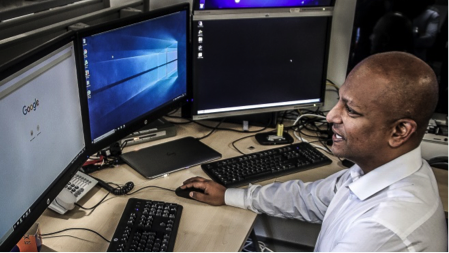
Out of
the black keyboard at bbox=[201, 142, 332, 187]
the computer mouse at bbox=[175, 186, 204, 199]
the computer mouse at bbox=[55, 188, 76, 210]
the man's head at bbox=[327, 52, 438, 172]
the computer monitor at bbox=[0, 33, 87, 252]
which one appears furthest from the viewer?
the black keyboard at bbox=[201, 142, 332, 187]

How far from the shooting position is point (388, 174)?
3.87 feet

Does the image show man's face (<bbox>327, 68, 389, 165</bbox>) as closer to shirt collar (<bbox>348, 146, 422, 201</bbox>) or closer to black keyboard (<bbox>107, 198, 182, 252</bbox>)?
shirt collar (<bbox>348, 146, 422, 201</bbox>)

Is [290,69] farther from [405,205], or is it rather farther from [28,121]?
[28,121]

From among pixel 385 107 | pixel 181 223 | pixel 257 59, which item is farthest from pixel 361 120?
pixel 257 59

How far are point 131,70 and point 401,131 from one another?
2.84 feet

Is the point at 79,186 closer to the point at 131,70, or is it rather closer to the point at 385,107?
the point at 131,70

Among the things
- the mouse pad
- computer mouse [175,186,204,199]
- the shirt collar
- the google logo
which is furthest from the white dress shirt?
the google logo

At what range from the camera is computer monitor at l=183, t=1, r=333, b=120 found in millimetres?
1727

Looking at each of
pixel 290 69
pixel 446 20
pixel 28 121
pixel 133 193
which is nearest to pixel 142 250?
pixel 133 193

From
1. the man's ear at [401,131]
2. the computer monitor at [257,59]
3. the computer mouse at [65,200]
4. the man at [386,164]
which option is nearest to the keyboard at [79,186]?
the computer mouse at [65,200]

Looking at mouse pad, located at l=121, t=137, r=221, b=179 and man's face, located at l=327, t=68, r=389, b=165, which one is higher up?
man's face, located at l=327, t=68, r=389, b=165

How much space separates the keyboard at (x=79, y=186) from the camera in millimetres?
1348

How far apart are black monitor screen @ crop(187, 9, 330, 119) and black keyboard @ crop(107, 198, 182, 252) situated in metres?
0.54

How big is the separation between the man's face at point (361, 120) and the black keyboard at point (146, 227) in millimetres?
509
